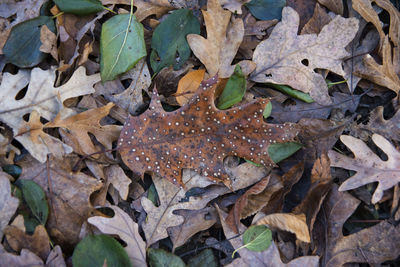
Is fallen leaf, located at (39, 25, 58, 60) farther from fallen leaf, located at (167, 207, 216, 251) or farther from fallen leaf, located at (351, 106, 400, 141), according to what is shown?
fallen leaf, located at (351, 106, 400, 141)

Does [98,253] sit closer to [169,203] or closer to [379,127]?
[169,203]

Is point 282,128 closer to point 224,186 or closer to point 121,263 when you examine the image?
point 224,186

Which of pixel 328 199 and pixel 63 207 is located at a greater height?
pixel 63 207

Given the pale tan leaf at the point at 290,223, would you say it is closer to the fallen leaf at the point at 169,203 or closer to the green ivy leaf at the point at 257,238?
the green ivy leaf at the point at 257,238

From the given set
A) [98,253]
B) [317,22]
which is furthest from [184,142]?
[317,22]

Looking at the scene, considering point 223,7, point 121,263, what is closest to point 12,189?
point 121,263

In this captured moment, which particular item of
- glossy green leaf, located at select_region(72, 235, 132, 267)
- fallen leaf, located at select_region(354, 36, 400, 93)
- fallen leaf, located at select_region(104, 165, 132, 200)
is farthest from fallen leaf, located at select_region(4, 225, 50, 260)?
fallen leaf, located at select_region(354, 36, 400, 93)

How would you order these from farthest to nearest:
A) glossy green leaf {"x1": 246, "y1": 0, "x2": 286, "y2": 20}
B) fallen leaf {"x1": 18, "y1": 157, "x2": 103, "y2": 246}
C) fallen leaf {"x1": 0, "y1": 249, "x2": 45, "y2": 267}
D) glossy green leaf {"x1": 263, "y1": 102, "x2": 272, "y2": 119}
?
glossy green leaf {"x1": 246, "y1": 0, "x2": 286, "y2": 20} < glossy green leaf {"x1": 263, "y1": 102, "x2": 272, "y2": 119} < fallen leaf {"x1": 18, "y1": 157, "x2": 103, "y2": 246} < fallen leaf {"x1": 0, "y1": 249, "x2": 45, "y2": 267}
